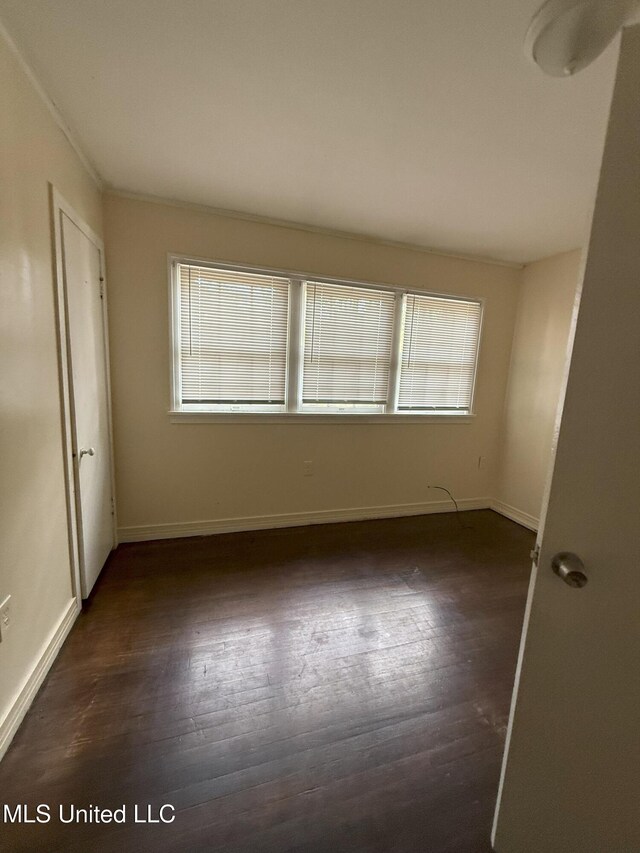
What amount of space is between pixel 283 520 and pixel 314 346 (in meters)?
1.59

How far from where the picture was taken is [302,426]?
117 inches

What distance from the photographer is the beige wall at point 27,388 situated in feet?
4.07

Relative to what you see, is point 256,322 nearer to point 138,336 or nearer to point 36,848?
point 138,336

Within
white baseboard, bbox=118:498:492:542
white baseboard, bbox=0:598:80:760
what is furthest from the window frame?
white baseboard, bbox=0:598:80:760

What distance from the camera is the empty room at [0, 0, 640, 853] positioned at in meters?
0.81

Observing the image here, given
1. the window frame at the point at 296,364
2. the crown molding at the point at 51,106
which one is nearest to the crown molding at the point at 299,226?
the crown molding at the point at 51,106

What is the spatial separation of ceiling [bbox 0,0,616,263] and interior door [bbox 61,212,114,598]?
593 mm

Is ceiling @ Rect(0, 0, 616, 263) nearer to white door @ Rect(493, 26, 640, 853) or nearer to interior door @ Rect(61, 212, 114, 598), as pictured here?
white door @ Rect(493, 26, 640, 853)

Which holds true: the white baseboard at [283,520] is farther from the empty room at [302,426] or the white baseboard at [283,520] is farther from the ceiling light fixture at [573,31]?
the ceiling light fixture at [573,31]

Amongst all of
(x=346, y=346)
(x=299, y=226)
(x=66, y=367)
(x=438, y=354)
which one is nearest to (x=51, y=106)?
(x=66, y=367)

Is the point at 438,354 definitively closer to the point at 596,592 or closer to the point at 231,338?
the point at 231,338

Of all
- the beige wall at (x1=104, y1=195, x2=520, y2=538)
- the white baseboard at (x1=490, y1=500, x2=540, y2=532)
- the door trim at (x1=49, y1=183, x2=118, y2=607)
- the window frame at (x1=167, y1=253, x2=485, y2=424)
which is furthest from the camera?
the white baseboard at (x1=490, y1=500, x2=540, y2=532)

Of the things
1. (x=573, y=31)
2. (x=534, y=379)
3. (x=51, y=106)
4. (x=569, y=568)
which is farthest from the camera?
(x=534, y=379)

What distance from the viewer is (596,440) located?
27.9 inches
